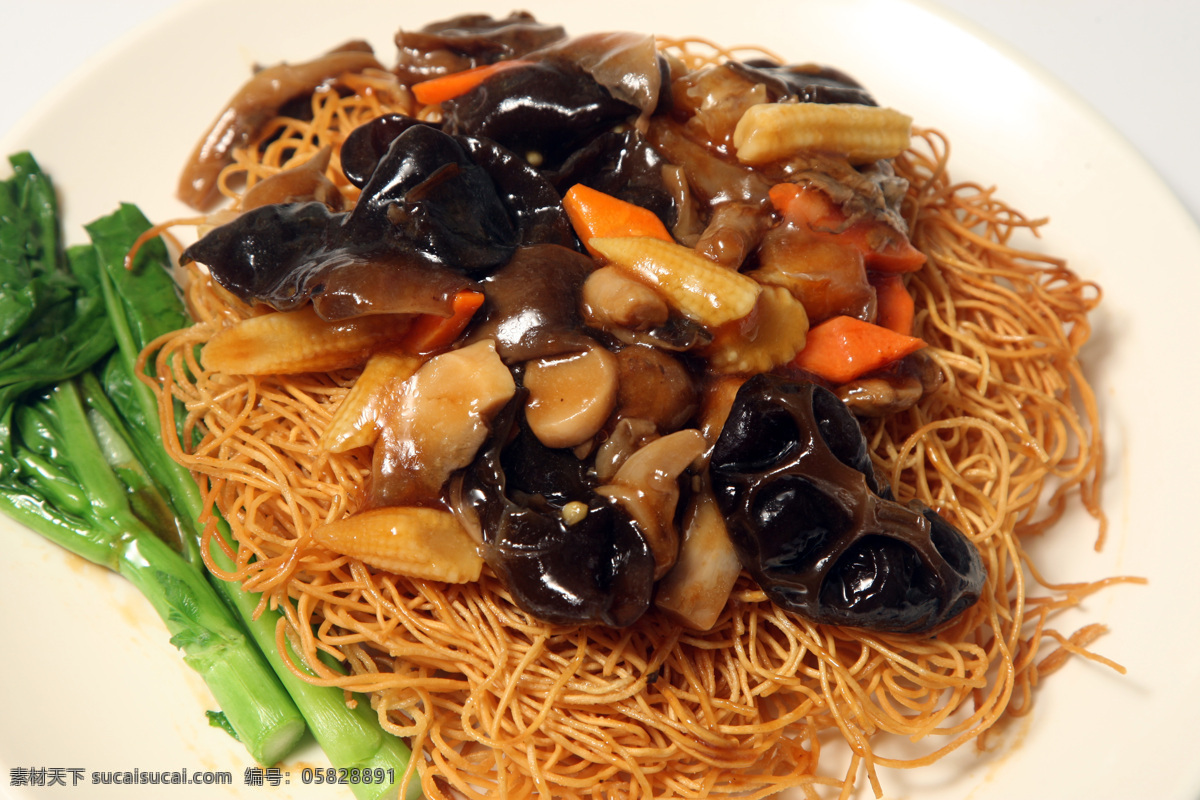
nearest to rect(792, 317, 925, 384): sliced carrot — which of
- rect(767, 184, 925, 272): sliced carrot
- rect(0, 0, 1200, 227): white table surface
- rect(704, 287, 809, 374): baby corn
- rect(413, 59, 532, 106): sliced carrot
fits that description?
rect(704, 287, 809, 374): baby corn

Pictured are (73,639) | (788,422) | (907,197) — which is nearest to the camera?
(788,422)

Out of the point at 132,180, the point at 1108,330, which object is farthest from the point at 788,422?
the point at 132,180

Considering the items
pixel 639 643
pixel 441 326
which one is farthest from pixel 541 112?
pixel 639 643

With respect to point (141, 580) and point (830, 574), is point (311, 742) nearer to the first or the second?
point (141, 580)

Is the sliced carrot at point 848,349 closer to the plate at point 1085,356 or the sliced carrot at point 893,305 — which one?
the sliced carrot at point 893,305

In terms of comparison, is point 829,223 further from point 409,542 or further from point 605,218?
point 409,542

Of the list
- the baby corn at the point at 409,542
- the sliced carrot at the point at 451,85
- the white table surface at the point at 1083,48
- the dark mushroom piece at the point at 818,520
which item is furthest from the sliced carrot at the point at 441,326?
the white table surface at the point at 1083,48
